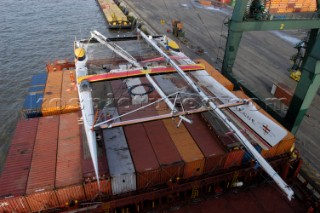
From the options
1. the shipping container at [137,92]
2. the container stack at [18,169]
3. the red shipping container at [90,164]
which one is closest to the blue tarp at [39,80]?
the container stack at [18,169]

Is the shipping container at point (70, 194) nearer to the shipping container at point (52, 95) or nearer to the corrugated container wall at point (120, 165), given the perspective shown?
the corrugated container wall at point (120, 165)

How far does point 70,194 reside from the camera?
1204cm

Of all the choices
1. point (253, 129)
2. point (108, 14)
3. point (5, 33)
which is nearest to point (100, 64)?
point (253, 129)

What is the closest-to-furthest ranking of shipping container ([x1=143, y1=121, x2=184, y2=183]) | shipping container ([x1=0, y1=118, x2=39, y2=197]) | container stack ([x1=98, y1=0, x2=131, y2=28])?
shipping container ([x1=0, y1=118, x2=39, y2=197]) → shipping container ([x1=143, y1=121, x2=184, y2=183]) → container stack ([x1=98, y1=0, x2=131, y2=28])

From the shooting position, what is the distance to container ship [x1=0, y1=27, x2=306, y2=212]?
11.9m

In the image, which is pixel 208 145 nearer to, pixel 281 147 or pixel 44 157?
pixel 281 147

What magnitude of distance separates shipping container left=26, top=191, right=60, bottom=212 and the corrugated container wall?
2860 mm

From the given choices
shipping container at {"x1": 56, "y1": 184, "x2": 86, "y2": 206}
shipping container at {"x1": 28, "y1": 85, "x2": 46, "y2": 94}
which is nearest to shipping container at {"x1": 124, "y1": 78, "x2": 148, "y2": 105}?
shipping container at {"x1": 28, "y1": 85, "x2": 46, "y2": 94}

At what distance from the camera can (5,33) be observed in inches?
1651

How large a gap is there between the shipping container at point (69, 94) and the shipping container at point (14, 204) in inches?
291

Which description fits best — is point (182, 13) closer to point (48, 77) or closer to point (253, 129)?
point (48, 77)

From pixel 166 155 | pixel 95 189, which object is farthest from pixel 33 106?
pixel 166 155

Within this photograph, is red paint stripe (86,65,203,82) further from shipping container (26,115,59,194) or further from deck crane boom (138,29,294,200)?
shipping container (26,115,59,194)

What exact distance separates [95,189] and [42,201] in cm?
250
